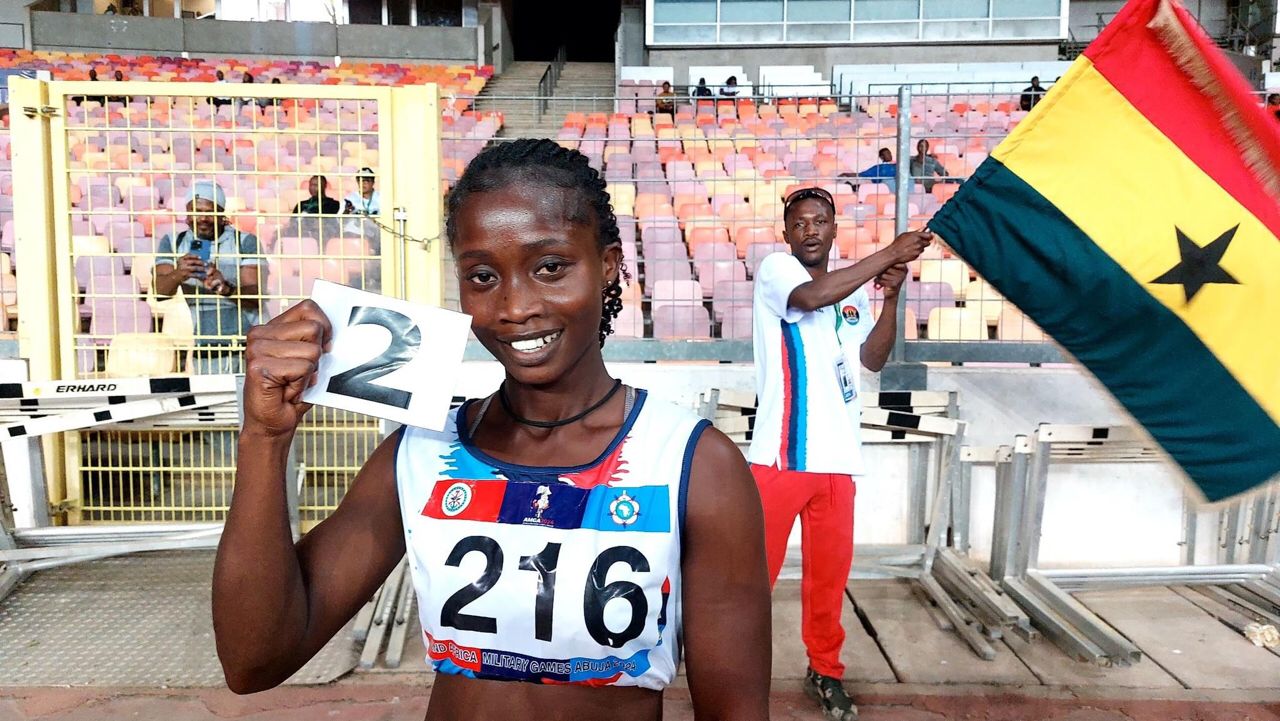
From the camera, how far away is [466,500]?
1.40 m

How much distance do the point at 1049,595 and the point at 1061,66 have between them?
15.6 metres

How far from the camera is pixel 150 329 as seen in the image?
15.1 ft

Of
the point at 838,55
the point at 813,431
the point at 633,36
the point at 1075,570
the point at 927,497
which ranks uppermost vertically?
the point at 633,36

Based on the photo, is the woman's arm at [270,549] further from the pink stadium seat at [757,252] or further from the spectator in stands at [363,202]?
the pink stadium seat at [757,252]

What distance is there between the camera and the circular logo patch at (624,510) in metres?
1.35

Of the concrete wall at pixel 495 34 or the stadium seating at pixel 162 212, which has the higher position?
the concrete wall at pixel 495 34

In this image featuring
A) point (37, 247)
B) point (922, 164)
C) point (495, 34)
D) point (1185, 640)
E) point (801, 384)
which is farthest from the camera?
point (495, 34)

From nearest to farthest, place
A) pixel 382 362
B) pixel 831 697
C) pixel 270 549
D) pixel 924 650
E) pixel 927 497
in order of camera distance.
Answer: pixel 270 549 < pixel 382 362 < pixel 831 697 < pixel 924 650 < pixel 927 497

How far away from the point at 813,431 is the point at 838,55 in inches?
665

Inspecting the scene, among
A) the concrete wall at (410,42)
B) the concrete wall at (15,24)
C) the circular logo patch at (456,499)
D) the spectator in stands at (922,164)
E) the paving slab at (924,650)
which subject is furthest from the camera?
the concrete wall at (410,42)

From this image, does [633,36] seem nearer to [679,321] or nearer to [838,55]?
[838,55]

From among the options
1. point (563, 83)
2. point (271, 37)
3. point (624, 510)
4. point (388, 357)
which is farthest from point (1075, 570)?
point (271, 37)

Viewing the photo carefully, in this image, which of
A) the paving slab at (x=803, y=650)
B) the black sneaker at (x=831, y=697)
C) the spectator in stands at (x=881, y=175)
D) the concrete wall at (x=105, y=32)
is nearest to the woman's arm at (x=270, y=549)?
the black sneaker at (x=831, y=697)

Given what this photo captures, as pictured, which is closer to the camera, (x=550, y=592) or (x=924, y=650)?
(x=550, y=592)
